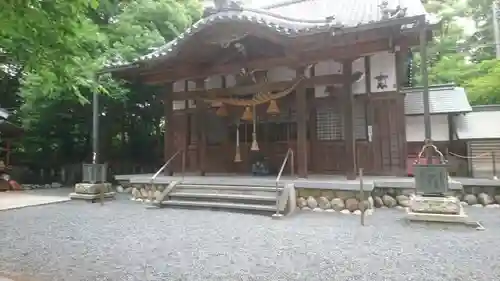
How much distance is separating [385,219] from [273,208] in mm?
2169

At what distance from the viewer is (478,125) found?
9820mm

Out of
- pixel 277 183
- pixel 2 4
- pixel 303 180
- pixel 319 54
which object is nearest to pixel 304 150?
pixel 303 180

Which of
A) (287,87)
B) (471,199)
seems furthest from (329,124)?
(471,199)

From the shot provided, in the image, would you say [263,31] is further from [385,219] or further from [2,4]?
[2,4]

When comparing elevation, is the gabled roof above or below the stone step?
above

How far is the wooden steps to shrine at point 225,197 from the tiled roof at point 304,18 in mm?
3521

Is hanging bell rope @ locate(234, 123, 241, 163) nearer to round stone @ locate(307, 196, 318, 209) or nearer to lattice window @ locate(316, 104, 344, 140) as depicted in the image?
lattice window @ locate(316, 104, 344, 140)

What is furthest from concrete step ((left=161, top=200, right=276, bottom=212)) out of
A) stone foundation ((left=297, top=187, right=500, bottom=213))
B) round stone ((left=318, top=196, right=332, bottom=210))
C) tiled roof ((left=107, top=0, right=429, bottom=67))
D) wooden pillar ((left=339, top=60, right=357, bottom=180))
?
tiled roof ((left=107, top=0, right=429, bottom=67))

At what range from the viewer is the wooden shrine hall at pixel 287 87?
26.5 feet

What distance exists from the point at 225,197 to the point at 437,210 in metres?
4.25

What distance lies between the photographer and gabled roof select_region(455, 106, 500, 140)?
9.36 m

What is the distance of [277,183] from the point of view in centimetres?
741

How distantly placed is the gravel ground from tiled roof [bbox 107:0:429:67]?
160 inches

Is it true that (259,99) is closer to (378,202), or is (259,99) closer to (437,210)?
(378,202)
